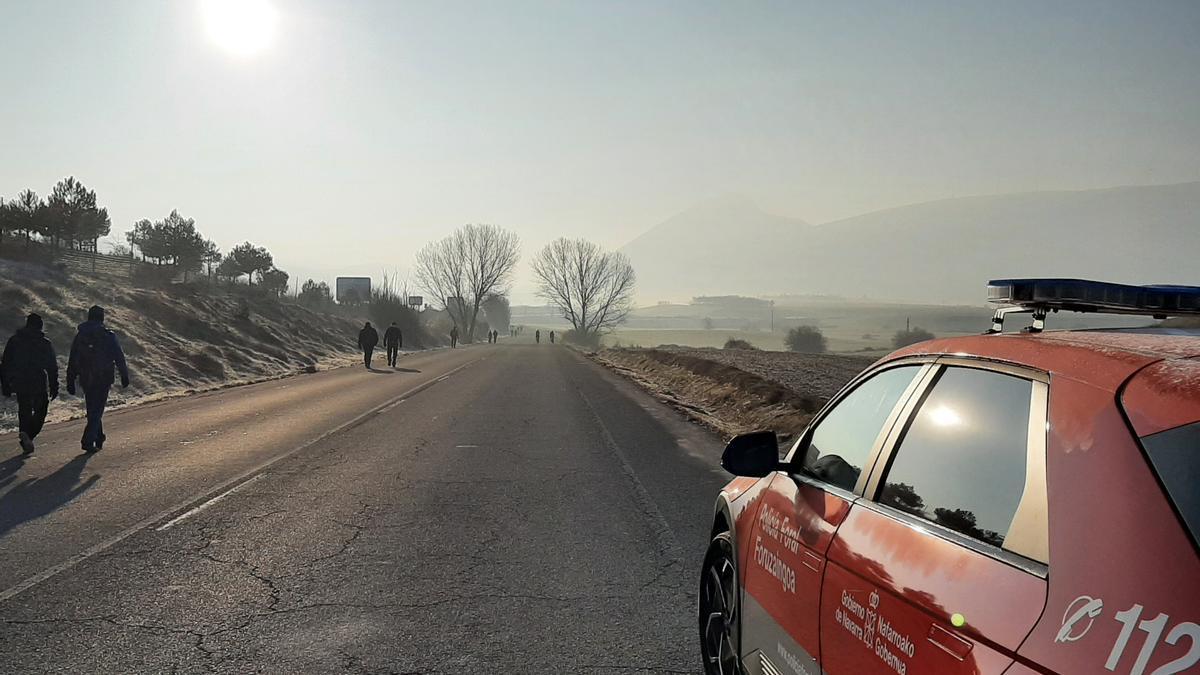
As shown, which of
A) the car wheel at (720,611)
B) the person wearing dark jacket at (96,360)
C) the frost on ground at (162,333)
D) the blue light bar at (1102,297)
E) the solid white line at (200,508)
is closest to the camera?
the blue light bar at (1102,297)

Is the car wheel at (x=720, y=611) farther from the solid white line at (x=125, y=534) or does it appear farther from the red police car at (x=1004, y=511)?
the solid white line at (x=125, y=534)

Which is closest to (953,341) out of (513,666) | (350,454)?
(513,666)

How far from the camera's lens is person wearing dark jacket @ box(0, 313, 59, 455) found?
12.9 metres

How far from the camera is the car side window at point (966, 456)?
2.36m

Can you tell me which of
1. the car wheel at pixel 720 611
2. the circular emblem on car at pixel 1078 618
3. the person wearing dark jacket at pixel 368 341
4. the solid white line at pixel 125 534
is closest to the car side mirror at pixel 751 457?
the car wheel at pixel 720 611

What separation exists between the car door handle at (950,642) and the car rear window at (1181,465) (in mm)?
520

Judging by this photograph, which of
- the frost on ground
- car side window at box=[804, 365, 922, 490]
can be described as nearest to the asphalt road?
car side window at box=[804, 365, 922, 490]

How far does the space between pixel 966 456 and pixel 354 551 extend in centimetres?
550

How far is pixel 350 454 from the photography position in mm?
12492

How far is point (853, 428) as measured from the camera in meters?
3.54

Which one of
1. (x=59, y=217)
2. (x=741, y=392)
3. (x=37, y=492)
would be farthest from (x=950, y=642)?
(x=59, y=217)

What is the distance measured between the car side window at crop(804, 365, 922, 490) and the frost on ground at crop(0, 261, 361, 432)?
55.1ft

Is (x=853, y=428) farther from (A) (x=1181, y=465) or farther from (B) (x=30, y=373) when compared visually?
(B) (x=30, y=373)

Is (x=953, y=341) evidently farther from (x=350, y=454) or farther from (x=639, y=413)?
(x=639, y=413)
